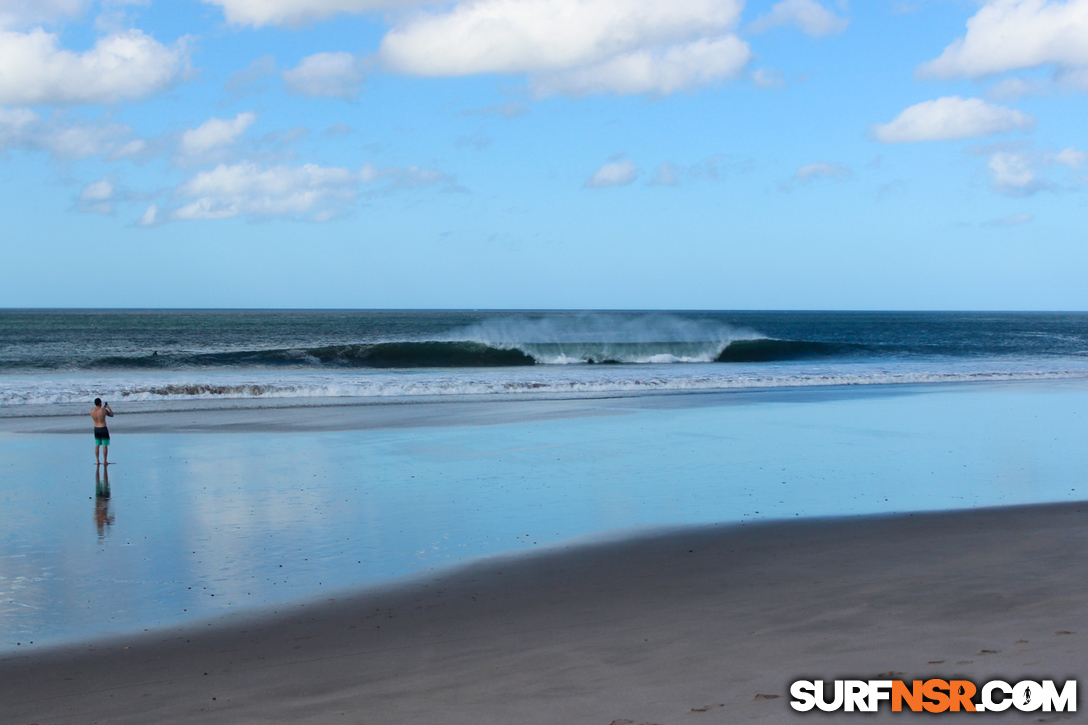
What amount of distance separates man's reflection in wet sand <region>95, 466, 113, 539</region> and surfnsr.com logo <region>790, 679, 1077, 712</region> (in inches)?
288

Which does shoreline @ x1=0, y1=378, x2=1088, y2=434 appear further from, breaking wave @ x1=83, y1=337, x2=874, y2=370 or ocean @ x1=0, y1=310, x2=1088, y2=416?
breaking wave @ x1=83, y1=337, x2=874, y2=370

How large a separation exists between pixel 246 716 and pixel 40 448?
13128 mm

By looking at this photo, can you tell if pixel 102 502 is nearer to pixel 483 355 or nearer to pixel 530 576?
pixel 530 576

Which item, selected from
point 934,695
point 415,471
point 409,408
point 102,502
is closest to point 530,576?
point 934,695

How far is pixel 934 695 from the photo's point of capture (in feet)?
14.5

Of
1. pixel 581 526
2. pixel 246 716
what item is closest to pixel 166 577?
pixel 246 716

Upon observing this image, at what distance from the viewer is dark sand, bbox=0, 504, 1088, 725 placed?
4547mm

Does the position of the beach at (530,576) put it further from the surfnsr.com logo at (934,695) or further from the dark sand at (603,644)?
the surfnsr.com logo at (934,695)

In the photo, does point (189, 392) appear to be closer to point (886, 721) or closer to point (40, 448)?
point (40, 448)

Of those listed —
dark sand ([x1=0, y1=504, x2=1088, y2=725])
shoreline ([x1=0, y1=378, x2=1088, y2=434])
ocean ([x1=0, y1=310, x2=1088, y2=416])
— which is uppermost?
ocean ([x1=0, y1=310, x2=1088, y2=416])

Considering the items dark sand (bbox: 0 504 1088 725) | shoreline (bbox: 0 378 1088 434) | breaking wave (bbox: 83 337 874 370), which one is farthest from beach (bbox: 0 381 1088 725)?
breaking wave (bbox: 83 337 874 370)

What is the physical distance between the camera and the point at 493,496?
421 inches

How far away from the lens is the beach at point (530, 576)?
15.8 ft

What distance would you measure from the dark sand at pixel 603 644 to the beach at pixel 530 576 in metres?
0.03
